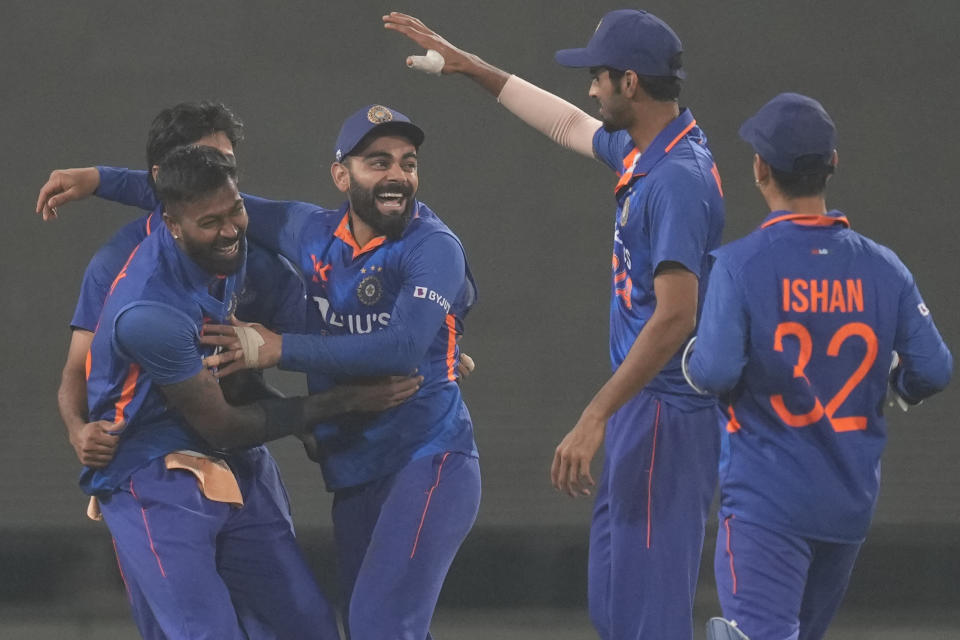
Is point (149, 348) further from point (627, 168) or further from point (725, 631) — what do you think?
point (725, 631)

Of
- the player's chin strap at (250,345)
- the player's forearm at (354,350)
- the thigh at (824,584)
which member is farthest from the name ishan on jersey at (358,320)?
the thigh at (824,584)

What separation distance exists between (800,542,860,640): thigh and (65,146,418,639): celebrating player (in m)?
0.92

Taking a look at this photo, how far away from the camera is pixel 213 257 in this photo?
8.98 ft

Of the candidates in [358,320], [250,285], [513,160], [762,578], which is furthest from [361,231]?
[513,160]

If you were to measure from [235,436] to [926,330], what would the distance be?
1384 millimetres

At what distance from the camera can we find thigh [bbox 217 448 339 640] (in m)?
2.88

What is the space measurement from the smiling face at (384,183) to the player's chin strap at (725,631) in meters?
1.07

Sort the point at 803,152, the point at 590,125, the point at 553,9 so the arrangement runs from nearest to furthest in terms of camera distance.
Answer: the point at 803,152 → the point at 590,125 → the point at 553,9

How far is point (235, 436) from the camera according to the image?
2.79 meters

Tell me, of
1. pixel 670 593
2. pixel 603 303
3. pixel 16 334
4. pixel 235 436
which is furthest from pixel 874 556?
pixel 16 334

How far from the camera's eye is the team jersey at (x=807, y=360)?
2.46 m

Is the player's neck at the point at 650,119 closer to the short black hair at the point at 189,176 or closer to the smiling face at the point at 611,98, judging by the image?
the smiling face at the point at 611,98

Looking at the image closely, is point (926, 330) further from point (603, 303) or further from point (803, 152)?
point (603, 303)

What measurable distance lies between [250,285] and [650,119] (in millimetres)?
986
